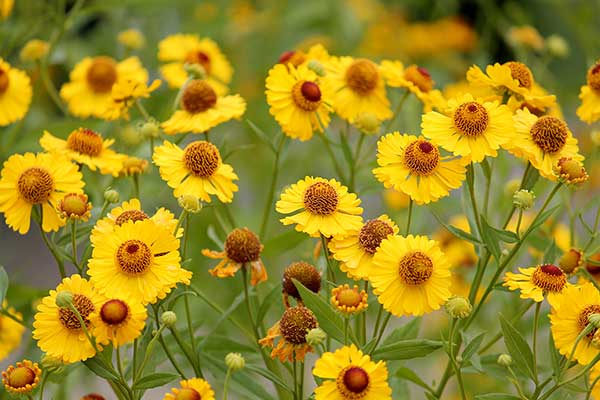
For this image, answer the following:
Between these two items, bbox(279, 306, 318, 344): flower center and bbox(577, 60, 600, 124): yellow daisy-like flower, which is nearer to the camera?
bbox(279, 306, 318, 344): flower center

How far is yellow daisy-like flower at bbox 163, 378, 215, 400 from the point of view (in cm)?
73

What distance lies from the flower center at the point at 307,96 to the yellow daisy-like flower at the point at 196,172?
13cm

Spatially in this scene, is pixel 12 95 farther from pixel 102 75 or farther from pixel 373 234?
pixel 373 234

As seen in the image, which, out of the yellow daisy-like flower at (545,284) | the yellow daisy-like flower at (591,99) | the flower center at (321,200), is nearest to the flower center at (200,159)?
the flower center at (321,200)

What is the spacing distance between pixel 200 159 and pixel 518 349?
349 mm

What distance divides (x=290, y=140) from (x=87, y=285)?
1.33ft

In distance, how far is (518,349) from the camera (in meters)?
0.81

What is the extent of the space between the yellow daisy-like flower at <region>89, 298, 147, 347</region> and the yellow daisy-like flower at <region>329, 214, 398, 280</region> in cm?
18

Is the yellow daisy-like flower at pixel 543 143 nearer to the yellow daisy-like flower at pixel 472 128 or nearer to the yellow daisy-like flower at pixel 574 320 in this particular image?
the yellow daisy-like flower at pixel 472 128

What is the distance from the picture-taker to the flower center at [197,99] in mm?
1012

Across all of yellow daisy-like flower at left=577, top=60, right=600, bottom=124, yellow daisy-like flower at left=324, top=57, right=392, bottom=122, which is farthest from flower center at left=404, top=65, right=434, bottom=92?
yellow daisy-like flower at left=577, top=60, right=600, bottom=124

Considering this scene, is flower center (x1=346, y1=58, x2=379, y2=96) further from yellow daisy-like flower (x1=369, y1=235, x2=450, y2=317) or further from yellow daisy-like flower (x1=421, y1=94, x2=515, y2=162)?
yellow daisy-like flower (x1=369, y1=235, x2=450, y2=317)

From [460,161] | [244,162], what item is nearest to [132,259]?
[460,161]

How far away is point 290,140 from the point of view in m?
1.12
